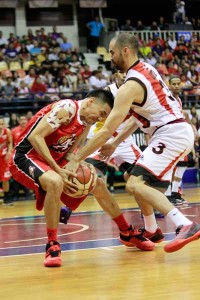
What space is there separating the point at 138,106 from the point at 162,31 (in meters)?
19.3

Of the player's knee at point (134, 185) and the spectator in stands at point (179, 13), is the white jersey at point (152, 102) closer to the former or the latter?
the player's knee at point (134, 185)

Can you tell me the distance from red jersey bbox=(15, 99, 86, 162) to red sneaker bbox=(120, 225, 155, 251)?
3.12 ft

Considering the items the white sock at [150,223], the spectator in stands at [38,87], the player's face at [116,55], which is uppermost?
the player's face at [116,55]

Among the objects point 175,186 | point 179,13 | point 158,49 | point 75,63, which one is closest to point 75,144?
point 175,186

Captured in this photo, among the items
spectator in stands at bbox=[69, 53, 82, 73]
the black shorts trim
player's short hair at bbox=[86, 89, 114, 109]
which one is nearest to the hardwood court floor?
the black shorts trim

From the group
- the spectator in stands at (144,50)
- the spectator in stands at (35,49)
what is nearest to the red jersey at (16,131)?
the spectator in stands at (35,49)

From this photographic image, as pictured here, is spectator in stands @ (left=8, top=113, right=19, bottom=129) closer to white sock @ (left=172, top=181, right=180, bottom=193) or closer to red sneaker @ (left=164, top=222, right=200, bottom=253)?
white sock @ (left=172, top=181, right=180, bottom=193)

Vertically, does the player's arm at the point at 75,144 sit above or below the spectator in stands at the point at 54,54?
above

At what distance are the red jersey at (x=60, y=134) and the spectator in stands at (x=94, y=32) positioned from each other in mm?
18192

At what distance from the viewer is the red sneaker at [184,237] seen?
196 inches

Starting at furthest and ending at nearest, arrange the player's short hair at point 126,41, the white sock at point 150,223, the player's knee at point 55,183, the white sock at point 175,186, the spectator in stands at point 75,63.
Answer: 1. the spectator in stands at point 75,63
2. the white sock at point 175,186
3. the white sock at point 150,223
4. the player's short hair at point 126,41
5. the player's knee at point 55,183

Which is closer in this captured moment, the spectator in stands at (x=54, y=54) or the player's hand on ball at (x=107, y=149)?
the player's hand on ball at (x=107, y=149)

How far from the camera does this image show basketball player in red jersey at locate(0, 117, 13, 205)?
12336 millimetres

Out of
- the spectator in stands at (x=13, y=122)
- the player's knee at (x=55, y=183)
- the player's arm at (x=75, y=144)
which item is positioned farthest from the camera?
the spectator in stands at (x=13, y=122)
